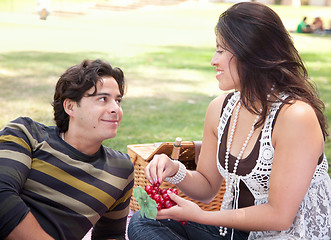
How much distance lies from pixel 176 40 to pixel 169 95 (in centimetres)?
823

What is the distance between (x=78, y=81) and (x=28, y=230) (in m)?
0.81

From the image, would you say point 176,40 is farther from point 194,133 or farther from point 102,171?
point 102,171

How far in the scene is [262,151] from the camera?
237 cm

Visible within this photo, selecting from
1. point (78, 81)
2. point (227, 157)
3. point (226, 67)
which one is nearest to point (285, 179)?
point (227, 157)

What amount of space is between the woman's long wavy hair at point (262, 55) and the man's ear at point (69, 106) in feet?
2.76

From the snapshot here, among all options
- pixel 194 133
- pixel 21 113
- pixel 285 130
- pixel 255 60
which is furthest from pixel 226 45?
pixel 21 113

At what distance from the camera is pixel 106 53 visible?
Answer: 12.4 meters

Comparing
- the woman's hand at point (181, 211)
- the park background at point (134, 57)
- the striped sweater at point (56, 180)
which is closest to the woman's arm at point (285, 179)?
the woman's hand at point (181, 211)

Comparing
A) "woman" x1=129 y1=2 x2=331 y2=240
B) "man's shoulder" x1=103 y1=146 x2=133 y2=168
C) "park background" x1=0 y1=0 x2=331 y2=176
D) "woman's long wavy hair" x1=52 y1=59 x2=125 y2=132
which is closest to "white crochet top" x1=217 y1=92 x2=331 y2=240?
"woman" x1=129 y1=2 x2=331 y2=240

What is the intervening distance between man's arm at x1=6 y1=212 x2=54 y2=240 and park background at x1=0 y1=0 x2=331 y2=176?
79.6 inches

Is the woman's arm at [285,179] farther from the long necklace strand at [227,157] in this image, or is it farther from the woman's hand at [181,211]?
the long necklace strand at [227,157]

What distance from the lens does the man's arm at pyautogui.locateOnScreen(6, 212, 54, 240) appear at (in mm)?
2268

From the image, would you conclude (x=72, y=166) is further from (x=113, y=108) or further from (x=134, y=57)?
(x=134, y=57)

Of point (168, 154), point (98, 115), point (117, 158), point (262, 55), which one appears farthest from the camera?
point (168, 154)
